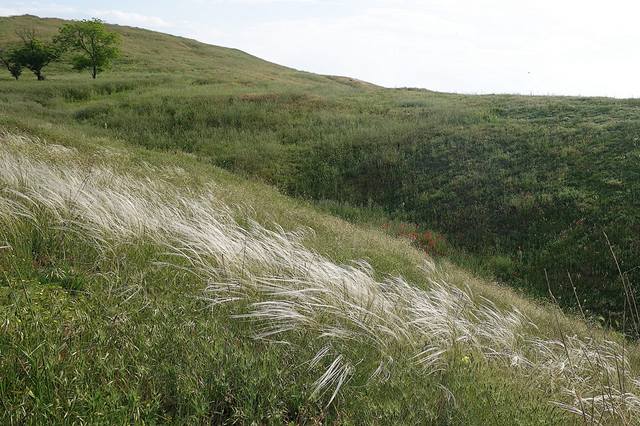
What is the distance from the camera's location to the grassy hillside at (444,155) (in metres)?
13.4

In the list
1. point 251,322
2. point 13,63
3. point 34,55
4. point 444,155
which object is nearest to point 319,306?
point 251,322

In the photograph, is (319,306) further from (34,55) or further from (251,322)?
(34,55)

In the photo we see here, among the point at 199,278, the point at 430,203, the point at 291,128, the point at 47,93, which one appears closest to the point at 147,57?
the point at 47,93

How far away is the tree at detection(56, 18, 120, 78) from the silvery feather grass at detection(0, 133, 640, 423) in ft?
146

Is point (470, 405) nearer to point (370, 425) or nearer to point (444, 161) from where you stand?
point (370, 425)

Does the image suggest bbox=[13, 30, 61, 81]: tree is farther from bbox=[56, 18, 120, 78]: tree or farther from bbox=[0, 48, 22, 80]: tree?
bbox=[56, 18, 120, 78]: tree

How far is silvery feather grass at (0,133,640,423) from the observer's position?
9.84 ft

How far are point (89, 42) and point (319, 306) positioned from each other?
5002cm

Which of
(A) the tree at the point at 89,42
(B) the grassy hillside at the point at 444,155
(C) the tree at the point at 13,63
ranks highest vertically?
(A) the tree at the point at 89,42

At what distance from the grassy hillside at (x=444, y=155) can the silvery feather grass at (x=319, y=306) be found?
2.28 m

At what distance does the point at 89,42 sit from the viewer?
44812 millimetres

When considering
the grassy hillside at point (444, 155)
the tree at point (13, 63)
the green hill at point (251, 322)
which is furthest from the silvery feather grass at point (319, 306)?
the tree at point (13, 63)

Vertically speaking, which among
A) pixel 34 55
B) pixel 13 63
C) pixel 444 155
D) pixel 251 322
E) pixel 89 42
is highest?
pixel 89 42

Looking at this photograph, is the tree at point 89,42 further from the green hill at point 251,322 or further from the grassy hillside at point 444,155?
the green hill at point 251,322
